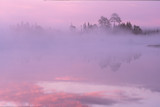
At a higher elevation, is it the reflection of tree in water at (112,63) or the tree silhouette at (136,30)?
the reflection of tree in water at (112,63)

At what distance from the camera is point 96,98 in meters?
9.76

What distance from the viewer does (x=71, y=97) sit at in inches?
389

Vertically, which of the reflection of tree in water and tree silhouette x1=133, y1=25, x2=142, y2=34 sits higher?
the reflection of tree in water

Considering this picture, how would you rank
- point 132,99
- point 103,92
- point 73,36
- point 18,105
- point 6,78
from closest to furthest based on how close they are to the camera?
1. point 18,105
2. point 132,99
3. point 103,92
4. point 6,78
5. point 73,36

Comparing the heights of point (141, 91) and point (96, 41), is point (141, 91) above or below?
above

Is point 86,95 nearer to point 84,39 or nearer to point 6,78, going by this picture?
point 6,78

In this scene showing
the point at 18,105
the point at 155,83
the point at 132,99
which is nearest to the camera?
the point at 18,105

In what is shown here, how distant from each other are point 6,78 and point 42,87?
283cm

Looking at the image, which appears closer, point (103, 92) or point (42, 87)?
point (103, 92)

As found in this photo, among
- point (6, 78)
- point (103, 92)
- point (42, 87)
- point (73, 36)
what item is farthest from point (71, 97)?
point (73, 36)

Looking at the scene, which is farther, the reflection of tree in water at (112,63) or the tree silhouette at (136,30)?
the tree silhouette at (136,30)

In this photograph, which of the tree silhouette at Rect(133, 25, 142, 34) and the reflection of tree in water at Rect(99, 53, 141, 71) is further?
the tree silhouette at Rect(133, 25, 142, 34)

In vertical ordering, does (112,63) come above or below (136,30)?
above

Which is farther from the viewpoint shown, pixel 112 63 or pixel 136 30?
pixel 136 30
